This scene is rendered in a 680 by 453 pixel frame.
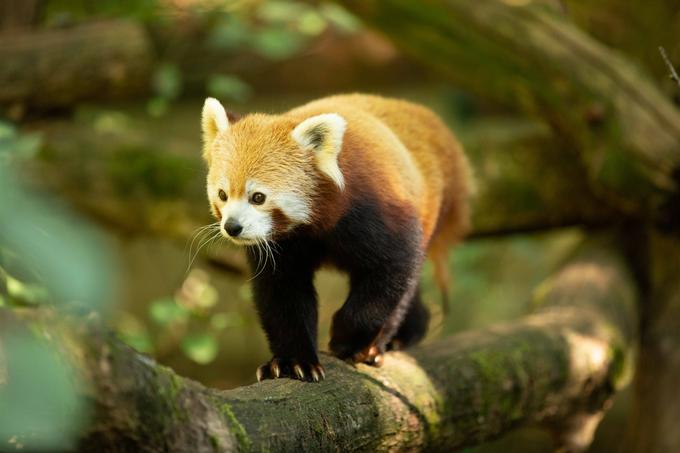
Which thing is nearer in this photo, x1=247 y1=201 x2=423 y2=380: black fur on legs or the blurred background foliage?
the blurred background foliage

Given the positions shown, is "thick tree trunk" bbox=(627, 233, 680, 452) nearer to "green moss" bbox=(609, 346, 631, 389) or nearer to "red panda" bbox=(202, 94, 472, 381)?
"green moss" bbox=(609, 346, 631, 389)

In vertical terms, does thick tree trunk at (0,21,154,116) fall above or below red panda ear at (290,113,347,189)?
above

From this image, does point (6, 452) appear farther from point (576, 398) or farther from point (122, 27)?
point (122, 27)

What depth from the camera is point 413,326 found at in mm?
3744

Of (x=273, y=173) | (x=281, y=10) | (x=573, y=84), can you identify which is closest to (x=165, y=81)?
(x=281, y=10)

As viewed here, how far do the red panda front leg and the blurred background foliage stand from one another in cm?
56

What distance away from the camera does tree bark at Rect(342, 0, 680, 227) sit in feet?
14.5

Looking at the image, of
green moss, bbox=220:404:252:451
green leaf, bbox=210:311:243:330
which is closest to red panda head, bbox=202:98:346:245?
green moss, bbox=220:404:252:451

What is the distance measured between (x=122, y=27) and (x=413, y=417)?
12.1 feet

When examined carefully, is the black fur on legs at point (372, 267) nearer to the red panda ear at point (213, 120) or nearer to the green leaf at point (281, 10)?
the red panda ear at point (213, 120)

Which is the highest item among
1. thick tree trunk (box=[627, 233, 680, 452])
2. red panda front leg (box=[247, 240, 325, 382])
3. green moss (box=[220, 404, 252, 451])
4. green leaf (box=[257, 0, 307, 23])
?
green leaf (box=[257, 0, 307, 23])

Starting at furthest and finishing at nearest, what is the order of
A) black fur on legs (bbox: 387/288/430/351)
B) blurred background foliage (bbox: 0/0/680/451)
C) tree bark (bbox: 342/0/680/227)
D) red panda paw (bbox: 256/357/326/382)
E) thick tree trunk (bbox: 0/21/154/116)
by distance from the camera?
thick tree trunk (bbox: 0/21/154/116) → tree bark (bbox: 342/0/680/227) → black fur on legs (bbox: 387/288/430/351) → red panda paw (bbox: 256/357/326/382) → blurred background foliage (bbox: 0/0/680/451)

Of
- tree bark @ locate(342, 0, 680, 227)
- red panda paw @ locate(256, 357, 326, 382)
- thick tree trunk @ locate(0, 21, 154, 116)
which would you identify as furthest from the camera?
thick tree trunk @ locate(0, 21, 154, 116)

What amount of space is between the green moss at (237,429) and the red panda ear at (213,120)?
1.27 m
